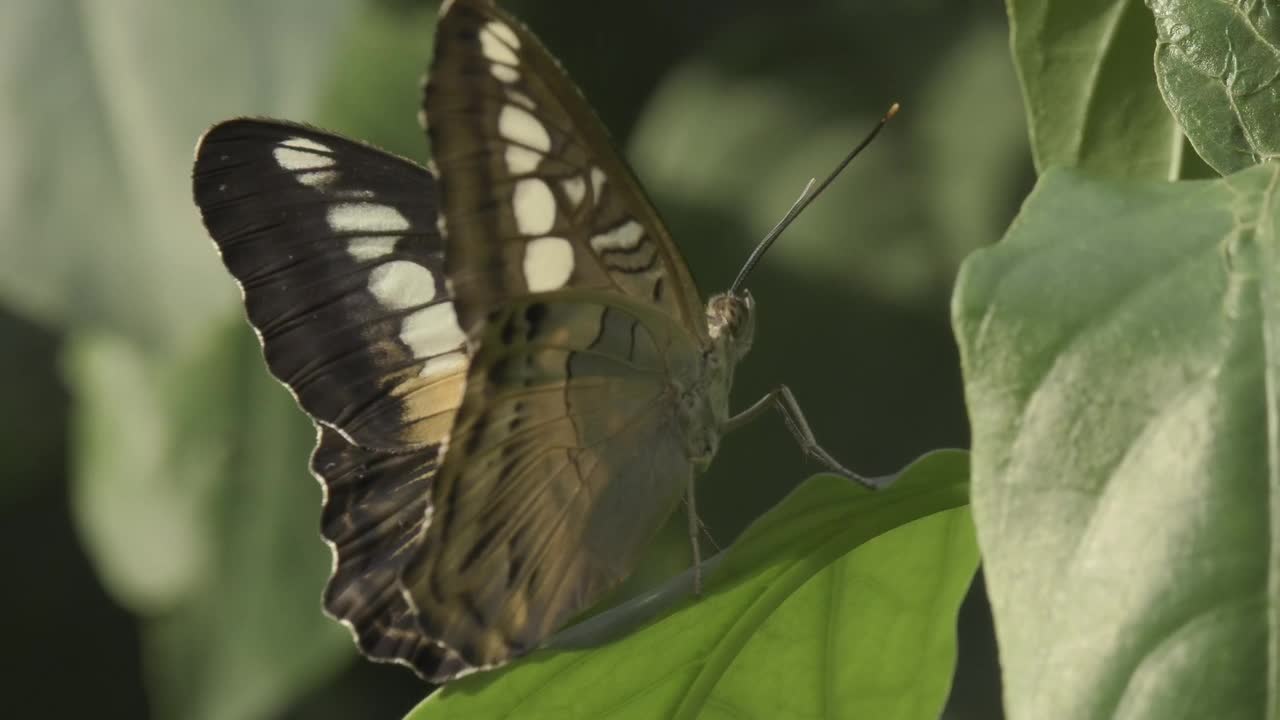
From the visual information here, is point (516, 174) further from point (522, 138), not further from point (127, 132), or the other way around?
point (127, 132)

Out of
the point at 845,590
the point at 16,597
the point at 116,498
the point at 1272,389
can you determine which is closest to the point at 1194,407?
the point at 1272,389

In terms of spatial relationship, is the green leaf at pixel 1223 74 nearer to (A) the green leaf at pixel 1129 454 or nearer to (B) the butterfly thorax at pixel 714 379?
(A) the green leaf at pixel 1129 454

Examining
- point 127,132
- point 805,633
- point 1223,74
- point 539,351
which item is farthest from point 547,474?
point 127,132

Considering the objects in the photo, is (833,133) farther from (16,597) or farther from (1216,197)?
(16,597)

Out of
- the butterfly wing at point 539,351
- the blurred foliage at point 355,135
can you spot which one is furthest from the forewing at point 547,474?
the blurred foliage at point 355,135

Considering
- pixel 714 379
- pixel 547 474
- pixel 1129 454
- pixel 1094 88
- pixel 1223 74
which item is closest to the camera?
pixel 1129 454

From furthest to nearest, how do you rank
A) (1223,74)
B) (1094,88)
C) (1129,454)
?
1. (1094,88)
2. (1223,74)
3. (1129,454)

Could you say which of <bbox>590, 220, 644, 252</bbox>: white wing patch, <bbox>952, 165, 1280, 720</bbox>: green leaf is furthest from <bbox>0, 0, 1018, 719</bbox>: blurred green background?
<bbox>952, 165, 1280, 720</bbox>: green leaf
